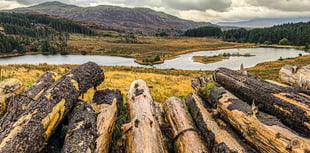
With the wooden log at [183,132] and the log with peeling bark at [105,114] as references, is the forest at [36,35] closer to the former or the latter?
the log with peeling bark at [105,114]

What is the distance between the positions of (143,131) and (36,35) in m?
127

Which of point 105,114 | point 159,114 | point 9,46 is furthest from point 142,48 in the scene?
point 105,114

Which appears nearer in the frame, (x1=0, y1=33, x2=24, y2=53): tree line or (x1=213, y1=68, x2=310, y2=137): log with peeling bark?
(x1=213, y1=68, x2=310, y2=137): log with peeling bark

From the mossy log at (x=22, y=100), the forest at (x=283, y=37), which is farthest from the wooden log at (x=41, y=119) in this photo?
the forest at (x=283, y=37)

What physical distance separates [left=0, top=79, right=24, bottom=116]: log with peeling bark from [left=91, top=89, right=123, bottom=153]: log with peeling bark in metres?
2.70

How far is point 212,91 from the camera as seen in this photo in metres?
6.94

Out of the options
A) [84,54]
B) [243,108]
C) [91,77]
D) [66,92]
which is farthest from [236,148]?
[84,54]

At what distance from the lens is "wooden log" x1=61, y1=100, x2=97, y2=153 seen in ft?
13.1

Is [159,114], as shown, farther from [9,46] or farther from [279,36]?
[279,36]

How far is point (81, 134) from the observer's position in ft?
14.2

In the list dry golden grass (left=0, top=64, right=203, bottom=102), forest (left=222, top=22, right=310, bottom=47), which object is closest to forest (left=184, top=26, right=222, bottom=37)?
forest (left=222, top=22, right=310, bottom=47)

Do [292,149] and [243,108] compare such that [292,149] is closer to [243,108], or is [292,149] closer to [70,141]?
[243,108]

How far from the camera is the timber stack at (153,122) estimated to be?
159 inches

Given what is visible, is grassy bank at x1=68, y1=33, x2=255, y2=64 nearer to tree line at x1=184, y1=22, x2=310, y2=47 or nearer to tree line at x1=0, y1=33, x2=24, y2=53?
tree line at x1=0, y1=33, x2=24, y2=53
